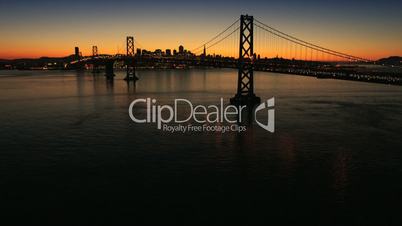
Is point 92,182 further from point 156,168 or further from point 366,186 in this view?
point 366,186

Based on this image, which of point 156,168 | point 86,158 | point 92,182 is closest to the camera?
point 92,182

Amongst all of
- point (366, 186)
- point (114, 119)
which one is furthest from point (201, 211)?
point (114, 119)

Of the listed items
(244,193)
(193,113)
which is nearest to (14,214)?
(244,193)

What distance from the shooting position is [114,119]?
1727 inches

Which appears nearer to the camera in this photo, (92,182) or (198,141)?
(92,182)

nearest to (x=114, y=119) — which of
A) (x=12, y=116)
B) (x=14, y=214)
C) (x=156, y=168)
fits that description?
(x=12, y=116)

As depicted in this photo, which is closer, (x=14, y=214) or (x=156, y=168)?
(x=14, y=214)

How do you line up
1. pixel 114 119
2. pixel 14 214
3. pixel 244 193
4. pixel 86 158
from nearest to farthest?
pixel 14 214 → pixel 244 193 → pixel 86 158 → pixel 114 119

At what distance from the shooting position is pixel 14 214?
16641 mm

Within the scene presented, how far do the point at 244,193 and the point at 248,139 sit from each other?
13.5 m

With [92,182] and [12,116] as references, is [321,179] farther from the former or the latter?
[12,116]

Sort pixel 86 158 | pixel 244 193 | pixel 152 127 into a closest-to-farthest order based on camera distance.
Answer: pixel 244 193, pixel 86 158, pixel 152 127

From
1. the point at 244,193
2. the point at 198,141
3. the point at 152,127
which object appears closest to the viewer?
the point at 244,193

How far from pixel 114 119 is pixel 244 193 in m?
27.7
